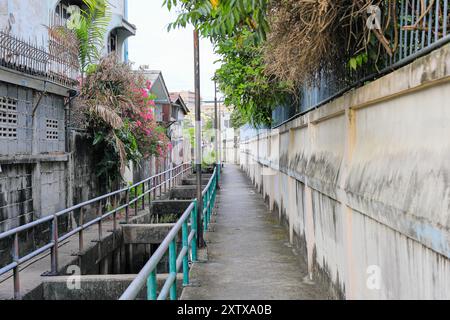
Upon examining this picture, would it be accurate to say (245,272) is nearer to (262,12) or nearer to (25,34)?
(262,12)

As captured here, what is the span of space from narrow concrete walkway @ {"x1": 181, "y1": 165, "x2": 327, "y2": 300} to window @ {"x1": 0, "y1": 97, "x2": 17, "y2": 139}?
13.1 feet

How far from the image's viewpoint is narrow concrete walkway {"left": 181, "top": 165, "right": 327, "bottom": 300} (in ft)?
18.9

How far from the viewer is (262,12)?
12.9ft

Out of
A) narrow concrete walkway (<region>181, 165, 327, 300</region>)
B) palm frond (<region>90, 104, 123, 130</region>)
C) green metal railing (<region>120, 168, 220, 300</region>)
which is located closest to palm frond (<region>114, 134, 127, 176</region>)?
palm frond (<region>90, 104, 123, 130</region>)

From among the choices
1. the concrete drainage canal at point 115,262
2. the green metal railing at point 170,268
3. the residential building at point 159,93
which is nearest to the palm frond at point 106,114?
the concrete drainage canal at point 115,262

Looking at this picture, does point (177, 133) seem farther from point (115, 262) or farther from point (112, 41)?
point (115, 262)

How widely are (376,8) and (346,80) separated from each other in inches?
52.9

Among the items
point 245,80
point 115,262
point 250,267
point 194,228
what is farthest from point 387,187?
point 115,262

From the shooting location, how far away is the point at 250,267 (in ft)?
23.2

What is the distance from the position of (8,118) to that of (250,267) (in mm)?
4857

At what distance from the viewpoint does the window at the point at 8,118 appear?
7957 millimetres

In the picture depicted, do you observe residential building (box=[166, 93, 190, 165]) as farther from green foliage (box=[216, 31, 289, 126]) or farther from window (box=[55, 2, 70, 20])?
green foliage (box=[216, 31, 289, 126])

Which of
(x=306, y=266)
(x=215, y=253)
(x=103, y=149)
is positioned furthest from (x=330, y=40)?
(x=103, y=149)

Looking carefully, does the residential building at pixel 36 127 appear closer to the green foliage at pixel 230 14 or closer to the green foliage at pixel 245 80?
the green foliage at pixel 245 80
